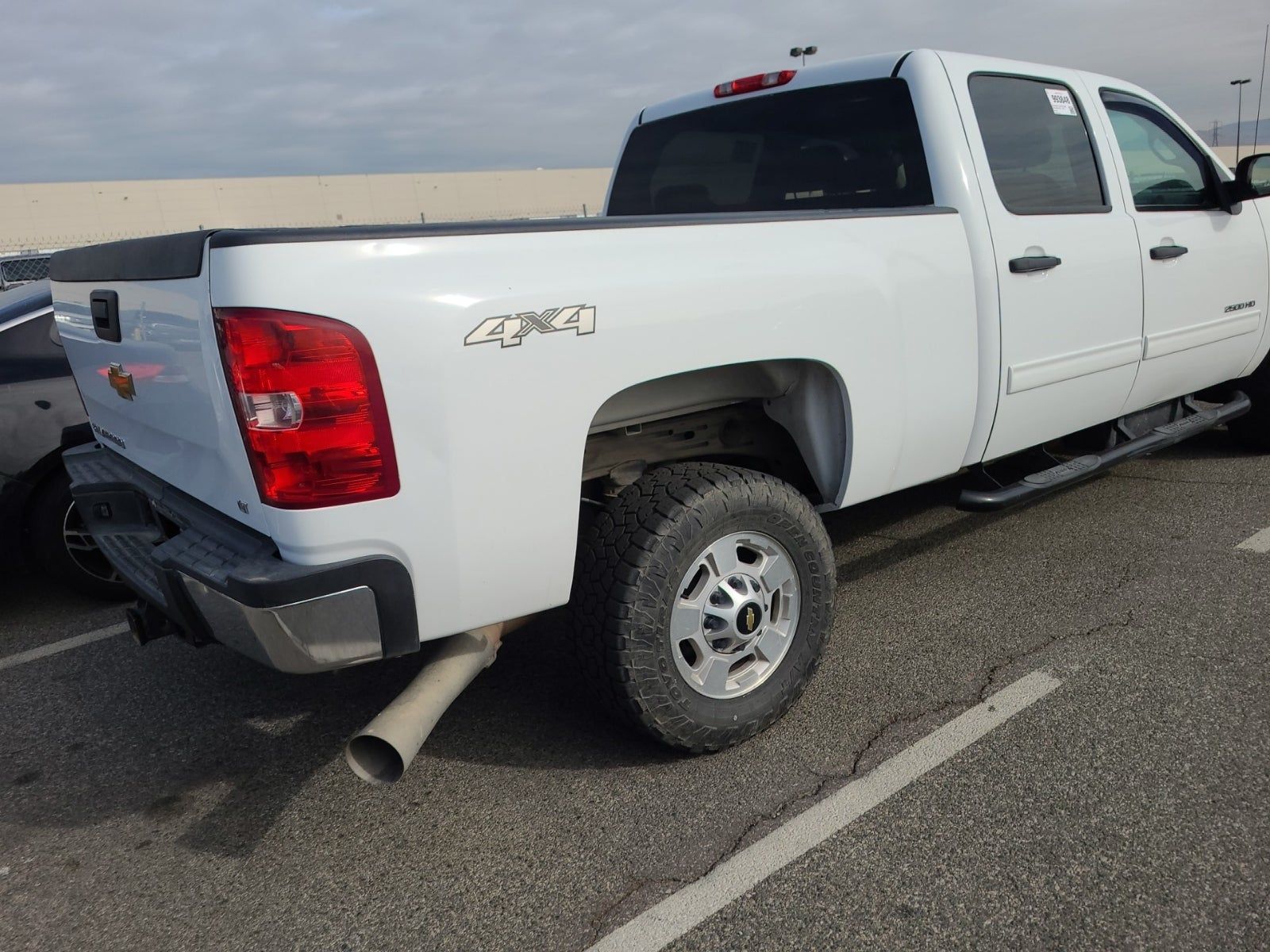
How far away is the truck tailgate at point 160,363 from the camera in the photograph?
7.55 ft

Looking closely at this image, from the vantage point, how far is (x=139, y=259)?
258 cm

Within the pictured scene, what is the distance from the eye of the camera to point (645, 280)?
8.47 feet

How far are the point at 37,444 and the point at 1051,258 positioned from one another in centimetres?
411

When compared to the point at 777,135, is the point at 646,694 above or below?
below

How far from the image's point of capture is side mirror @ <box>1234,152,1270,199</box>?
4562 millimetres

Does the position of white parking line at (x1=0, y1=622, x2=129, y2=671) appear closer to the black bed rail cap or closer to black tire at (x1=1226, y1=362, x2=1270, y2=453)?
the black bed rail cap

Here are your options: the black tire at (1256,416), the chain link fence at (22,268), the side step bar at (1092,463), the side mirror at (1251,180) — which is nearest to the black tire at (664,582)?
the side step bar at (1092,463)

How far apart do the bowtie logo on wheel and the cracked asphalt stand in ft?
4.24

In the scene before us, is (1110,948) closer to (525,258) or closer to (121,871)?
(525,258)

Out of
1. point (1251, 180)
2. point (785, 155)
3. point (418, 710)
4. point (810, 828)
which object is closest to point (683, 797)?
point (810, 828)

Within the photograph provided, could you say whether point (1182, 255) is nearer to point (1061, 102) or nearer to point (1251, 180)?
point (1251, 180)

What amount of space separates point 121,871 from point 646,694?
1.41 meters

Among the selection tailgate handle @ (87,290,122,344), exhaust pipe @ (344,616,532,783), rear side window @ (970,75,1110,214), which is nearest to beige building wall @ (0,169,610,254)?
rear side window @ (970,75,1110,214)

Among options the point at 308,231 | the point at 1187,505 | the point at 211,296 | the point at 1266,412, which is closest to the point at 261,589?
the point at 211,296
